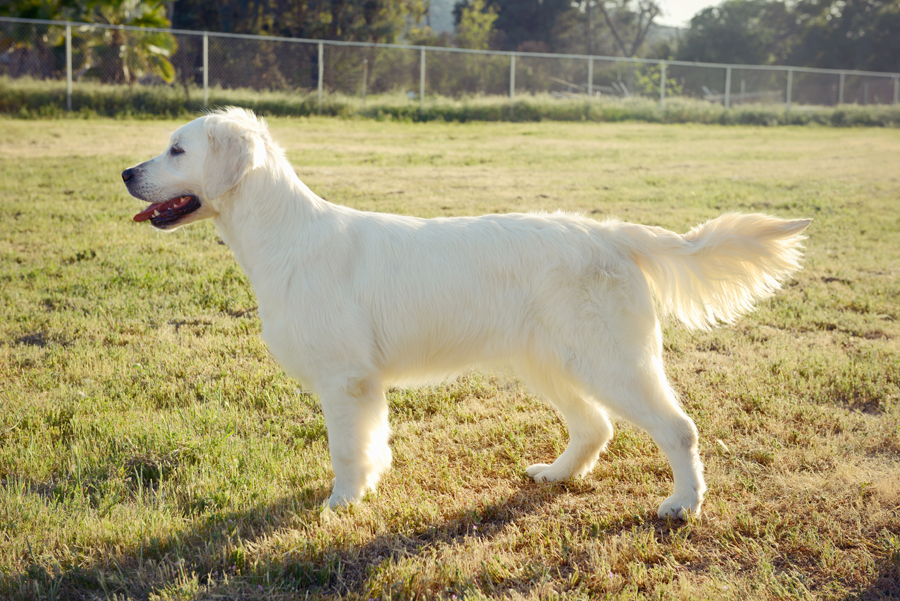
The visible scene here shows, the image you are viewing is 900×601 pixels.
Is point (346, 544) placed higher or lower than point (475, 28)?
lower

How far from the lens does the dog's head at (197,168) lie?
3248 millimetres

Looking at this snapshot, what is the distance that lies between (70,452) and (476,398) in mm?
2395

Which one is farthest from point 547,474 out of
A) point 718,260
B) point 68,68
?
point 68,68

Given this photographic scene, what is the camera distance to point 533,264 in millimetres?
3184

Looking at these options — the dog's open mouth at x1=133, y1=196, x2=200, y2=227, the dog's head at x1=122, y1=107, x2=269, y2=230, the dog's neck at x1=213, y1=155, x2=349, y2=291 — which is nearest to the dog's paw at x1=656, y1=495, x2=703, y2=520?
the dog's neck at x1=213, y1=155, x2=349, y2=291

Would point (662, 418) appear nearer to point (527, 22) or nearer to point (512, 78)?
point (512, 78)

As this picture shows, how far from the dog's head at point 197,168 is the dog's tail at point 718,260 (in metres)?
1.91

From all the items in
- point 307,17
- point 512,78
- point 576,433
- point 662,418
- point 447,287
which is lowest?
point 576,433

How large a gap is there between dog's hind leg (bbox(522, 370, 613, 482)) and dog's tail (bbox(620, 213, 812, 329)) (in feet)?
2.22

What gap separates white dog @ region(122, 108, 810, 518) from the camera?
312 centimetres

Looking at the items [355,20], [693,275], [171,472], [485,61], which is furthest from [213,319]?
[355,20]

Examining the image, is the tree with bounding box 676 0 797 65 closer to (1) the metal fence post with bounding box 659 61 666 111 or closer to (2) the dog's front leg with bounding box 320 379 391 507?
(1) the metal fence post with bounding box 659 61 666 111

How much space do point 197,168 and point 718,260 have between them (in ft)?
8.51

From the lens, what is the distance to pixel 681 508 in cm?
312
